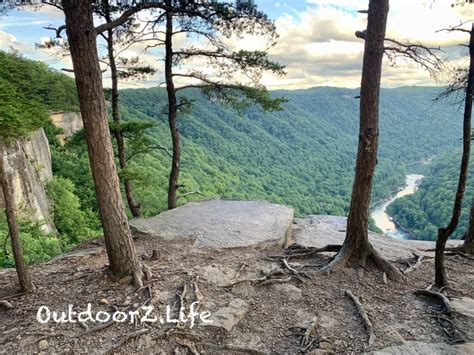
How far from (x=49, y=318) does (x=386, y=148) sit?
11254cm

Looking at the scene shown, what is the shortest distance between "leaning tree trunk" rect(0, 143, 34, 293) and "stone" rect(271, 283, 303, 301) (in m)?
3.21

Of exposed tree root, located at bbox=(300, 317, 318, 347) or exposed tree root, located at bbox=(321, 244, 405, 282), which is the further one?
exposed tree root, located at bbox=(321, 244, 405, 282)

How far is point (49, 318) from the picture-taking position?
3.92 m

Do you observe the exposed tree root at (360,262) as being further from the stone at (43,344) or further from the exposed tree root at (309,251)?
the stone at (43,344)

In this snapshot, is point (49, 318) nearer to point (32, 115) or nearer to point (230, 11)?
point (230, 11)

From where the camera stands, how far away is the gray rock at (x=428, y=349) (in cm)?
339

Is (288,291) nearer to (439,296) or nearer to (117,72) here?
(439,296)

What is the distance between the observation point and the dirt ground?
3574mm

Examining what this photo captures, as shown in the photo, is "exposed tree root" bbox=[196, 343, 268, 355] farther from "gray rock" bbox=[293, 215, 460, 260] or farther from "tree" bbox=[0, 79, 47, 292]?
"gray rock" bbox=[293, 215, 460, 260]

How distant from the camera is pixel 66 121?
2942 centimetres

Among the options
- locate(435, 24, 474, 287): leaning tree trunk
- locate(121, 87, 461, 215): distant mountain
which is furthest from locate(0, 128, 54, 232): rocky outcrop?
locate(435, 24, 474, 287): leaning tree trunk

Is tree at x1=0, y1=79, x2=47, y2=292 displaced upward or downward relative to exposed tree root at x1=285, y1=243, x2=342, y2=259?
upward

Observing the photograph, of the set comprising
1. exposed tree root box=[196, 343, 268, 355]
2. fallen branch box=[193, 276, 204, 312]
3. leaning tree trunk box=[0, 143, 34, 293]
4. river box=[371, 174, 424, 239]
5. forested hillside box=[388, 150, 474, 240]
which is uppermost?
leaning tree trunk box=[0, 143, 34, 293]

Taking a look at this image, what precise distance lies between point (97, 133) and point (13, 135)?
31.7 ft
